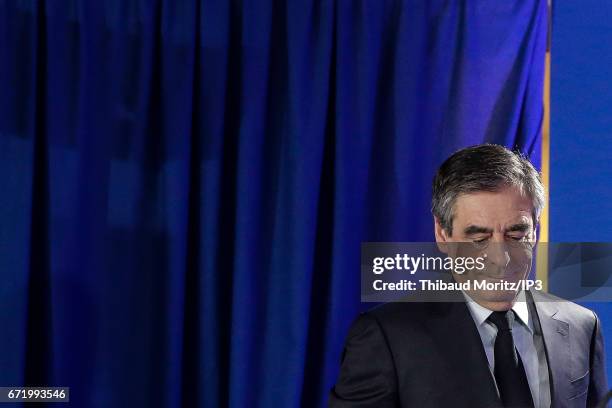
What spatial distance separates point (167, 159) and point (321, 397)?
63 cm

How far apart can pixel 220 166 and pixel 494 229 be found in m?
0.64

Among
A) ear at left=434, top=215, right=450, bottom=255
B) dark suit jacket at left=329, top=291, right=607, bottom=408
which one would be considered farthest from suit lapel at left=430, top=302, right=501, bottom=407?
ear at left=434, top=215, right=450, bottom=255

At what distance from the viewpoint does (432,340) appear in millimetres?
1174

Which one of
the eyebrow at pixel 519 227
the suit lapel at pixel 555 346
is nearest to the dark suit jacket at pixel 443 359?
the suit lapel at pixel 555 346

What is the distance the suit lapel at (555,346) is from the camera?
3.67 feet

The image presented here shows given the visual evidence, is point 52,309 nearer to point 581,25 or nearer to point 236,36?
point 236,36

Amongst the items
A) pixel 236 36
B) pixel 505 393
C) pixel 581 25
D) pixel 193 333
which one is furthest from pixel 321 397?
pixel 581 25

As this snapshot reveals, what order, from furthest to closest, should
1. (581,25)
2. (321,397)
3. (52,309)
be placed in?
(581,25) < (321,397) < (52,309)

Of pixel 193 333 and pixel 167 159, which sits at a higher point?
pixel 167 159

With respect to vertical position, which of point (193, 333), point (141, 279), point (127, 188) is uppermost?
point (127, 188)

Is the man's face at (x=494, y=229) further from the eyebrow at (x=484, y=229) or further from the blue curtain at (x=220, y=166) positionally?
the blue curtain at (x=220, y=166)

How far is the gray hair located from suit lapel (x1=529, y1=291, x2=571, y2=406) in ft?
0.55

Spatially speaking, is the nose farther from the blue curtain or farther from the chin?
the blue curtain

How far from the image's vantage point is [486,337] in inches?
45.7
